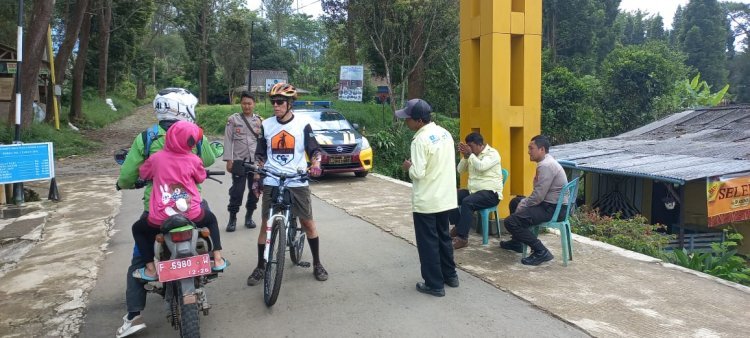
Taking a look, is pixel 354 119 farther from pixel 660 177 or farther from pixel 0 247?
pixel 0 247

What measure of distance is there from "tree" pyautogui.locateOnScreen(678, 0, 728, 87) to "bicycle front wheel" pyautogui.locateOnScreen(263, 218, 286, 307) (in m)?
48.2

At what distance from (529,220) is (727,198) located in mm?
7554

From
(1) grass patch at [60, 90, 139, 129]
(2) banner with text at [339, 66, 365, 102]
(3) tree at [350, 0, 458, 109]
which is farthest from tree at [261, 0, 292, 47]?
(2) banner with text at [339, 66, 365, 102]

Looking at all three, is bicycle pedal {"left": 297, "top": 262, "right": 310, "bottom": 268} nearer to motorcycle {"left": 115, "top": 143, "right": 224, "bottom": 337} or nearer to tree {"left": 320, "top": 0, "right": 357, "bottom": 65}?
motorcycle {"left": 115, "top": 143, "right": 224, "bottom": 337}

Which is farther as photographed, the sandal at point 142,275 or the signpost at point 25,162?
the signpost at point 25,162

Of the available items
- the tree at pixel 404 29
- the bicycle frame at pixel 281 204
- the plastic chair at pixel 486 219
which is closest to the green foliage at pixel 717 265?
the plastic chair at pixel 486 219

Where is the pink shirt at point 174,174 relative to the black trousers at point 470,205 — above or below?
above

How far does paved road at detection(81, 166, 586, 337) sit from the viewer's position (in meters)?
3.91

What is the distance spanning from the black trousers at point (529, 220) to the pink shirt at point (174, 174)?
3129 millimetres

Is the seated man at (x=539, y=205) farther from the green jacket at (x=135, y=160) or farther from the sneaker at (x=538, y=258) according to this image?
the green jacket at (x=135, y=160)

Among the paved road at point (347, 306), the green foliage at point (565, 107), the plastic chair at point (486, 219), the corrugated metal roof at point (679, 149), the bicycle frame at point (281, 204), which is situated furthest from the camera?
the green foliage at point (565, 107)

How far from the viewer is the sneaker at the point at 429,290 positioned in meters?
4.57

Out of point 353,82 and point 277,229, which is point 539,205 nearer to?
point 277,229

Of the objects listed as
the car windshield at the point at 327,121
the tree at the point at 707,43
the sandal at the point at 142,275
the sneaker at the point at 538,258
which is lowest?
the sneaker at the point at 538,258
